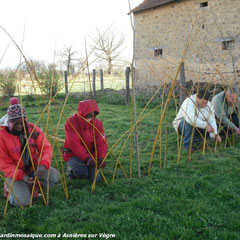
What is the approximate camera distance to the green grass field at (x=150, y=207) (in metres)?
1.94

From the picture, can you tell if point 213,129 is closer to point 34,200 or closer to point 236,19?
point 34,200

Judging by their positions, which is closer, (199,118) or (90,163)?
(90,163)

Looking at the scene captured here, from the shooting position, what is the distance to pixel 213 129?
11.8 ft

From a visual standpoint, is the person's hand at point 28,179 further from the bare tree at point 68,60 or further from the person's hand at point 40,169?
the bare tree at point 68,60

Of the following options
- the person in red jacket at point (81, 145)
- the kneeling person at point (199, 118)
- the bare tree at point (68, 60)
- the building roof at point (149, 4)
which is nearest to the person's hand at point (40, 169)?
the person in red jacket at point (81, 145)

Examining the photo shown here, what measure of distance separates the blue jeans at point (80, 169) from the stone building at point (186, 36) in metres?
7.06

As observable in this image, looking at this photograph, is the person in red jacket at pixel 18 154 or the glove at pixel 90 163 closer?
the person in red jacket at pixel 18 154

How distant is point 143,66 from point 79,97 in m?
4.50

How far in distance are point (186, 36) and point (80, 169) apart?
9.92m

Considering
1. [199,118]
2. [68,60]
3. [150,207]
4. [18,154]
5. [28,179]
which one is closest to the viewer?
[150,207]

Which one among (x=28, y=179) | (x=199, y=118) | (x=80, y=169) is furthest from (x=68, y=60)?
(x=199, y=118)

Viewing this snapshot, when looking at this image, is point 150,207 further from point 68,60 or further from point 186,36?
point 186,36

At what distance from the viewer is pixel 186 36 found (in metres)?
11.3

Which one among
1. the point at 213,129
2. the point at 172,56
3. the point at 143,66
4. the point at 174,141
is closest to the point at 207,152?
the point at 213,129
